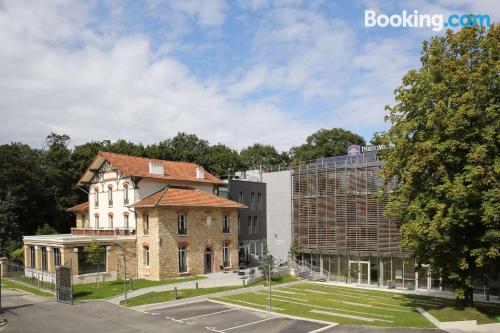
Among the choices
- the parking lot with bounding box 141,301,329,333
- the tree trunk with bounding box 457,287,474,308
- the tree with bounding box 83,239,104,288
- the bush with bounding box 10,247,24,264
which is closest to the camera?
the parking lot with bounding box 141,301,329,333

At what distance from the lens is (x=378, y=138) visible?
28.4 metres

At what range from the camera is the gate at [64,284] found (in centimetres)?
3103

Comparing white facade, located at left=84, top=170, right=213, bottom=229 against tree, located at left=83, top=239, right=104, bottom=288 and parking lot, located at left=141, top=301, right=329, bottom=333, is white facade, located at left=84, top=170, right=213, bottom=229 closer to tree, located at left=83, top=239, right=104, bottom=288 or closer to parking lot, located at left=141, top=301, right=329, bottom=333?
tree, located at left=83, top=239, right=104, bottom=288

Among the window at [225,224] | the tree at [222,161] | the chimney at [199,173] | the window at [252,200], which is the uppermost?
the tree at [222,161]

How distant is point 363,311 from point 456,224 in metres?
8.29

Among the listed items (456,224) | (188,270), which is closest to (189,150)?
(188,270)

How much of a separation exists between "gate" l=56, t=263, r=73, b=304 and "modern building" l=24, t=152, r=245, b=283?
544cm

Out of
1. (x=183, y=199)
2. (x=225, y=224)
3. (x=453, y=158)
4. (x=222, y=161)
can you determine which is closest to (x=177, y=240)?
(x=183, y=199)

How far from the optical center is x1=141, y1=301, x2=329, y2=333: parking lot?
941 inches

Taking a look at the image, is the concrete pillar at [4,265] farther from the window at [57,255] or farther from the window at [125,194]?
the window at [125,194]

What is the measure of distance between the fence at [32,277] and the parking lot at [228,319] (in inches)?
533

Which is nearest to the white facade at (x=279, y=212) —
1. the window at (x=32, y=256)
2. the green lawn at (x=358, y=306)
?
the green lawn at (x=358, y=306)

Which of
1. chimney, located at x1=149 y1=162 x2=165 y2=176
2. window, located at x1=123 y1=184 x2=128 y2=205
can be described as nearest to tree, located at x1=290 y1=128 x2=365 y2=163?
chimney, located at x1=149 y1=162 x2=165 y2=176

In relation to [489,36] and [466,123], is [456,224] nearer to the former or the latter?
[466,123]
